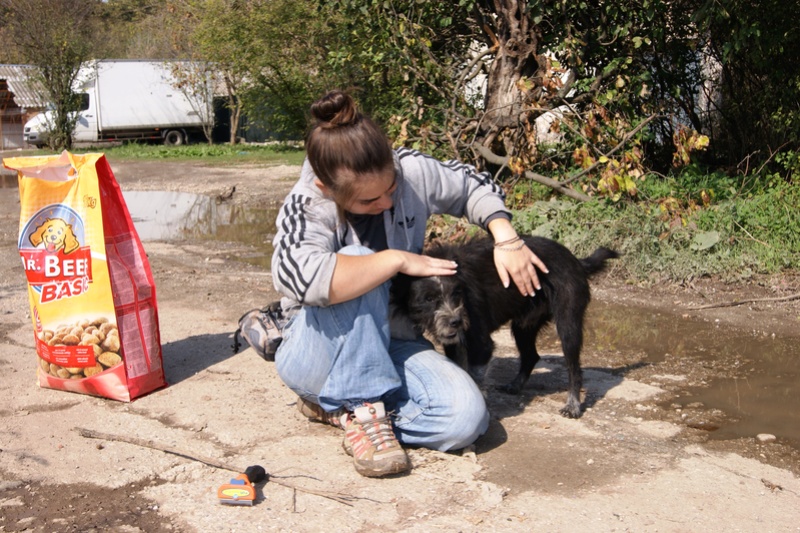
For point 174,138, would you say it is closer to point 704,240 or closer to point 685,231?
point 685,231

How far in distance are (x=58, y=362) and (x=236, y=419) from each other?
921 millimetres

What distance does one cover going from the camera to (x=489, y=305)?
3.54 m

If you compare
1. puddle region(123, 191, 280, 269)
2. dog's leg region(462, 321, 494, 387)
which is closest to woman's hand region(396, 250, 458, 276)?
dog's leg region(462, 321, 494, 387)

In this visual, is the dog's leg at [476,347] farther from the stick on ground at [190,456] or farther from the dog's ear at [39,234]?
the dog's ear at [39,234]

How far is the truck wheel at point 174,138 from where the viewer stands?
2647 cm

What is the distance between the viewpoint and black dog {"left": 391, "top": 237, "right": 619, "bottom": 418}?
3.24 meters

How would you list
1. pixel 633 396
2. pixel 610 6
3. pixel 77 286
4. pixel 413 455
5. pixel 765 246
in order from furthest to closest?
pixel 610 6 → pixel 765 246 → pixel 633 396 → pixel 77 286 → pixel 413 455

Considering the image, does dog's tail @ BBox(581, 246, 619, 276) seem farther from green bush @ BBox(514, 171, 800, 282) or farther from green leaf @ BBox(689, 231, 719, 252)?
green leaf @ BBox(689, 231, 719, 252)

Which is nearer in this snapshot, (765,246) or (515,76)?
(765,246)

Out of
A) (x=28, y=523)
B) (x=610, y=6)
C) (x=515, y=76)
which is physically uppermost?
(x=610, y=6)

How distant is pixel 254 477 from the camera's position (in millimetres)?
2887

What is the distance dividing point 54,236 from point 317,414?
57.2 inches

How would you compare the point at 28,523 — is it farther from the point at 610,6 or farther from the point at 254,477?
the point at 610,6

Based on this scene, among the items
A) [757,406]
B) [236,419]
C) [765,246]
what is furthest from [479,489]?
[765,246]
